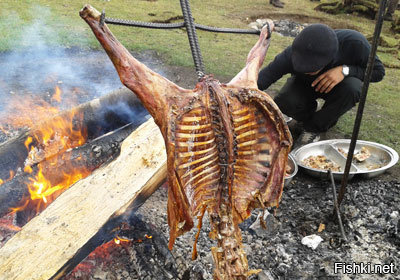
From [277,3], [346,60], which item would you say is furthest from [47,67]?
[277,3]

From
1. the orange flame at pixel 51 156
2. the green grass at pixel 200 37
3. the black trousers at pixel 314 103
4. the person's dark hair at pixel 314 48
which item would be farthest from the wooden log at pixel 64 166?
the green grass at pixel 200 37

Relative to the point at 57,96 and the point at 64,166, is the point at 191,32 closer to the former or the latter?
the point at 64,166

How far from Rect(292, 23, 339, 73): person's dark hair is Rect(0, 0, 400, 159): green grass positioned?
5.13 feet

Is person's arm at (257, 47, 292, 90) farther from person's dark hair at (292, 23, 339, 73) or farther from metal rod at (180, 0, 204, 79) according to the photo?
metal rod at (180, 0, 204, 79)

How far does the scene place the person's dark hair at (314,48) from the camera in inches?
Result: 153

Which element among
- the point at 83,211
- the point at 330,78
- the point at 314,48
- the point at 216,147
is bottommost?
the point at 83,211

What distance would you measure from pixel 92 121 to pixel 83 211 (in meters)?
1.70

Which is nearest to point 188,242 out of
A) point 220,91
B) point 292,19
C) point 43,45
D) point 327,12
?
point 220,91

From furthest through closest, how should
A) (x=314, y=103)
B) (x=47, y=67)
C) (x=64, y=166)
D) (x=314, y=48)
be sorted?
(x=47, y=67)
(x=314, y=103)
(x=314, y=48)
(x=64, y=166)

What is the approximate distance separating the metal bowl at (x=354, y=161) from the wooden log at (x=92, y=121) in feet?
7.06

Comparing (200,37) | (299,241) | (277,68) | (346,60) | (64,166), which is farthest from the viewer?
(200,37)

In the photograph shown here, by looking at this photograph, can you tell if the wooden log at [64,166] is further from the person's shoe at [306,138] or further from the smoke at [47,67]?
the person's shoe at [306,138]

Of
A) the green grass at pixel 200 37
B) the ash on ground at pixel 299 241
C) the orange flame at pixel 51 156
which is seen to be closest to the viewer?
the ash on ground at pixel 299 241

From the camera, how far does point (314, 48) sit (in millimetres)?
3889
